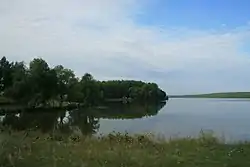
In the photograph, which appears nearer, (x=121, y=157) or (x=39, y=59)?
(x=121, y=157)

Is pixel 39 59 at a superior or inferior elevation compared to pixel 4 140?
superior

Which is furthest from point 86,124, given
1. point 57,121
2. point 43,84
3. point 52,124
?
point 43,84

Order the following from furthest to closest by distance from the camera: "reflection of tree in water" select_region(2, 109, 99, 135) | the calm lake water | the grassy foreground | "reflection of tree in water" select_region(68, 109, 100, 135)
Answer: "reflection of tree in water" select_region(68, 109, 100, 135)
"reflection of tree in water" select_region(2, 109, 99, 135)
the calm lake water
the grassy foreground

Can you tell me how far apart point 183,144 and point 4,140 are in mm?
5548

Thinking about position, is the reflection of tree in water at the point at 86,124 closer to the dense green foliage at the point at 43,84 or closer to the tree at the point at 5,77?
the dense green foliage at the point at 43,84

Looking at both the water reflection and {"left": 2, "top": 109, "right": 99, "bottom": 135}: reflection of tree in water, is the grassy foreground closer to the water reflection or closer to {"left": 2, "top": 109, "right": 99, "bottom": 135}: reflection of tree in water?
the water reflection

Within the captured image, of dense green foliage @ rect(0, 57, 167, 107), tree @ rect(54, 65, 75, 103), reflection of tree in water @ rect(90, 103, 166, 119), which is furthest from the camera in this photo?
tree @ rect(54, 65, 75, 103)

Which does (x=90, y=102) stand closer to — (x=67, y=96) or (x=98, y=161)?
(x=67, y=96)

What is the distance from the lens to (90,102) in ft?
281

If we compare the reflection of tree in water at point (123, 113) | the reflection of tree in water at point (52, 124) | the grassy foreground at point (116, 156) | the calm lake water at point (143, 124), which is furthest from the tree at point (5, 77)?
the grassy foreground at point (116, 156)

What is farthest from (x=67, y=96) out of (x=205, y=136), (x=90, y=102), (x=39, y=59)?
(x=205, y=136)

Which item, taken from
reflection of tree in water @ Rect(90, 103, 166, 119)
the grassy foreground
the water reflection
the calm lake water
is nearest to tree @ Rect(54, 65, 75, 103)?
reflection of tree in water @ Rect(90, 103, 166, 119)

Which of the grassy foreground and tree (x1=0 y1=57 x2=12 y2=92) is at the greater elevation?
tree (x1=0 y1=57 x2=12 y2=92)

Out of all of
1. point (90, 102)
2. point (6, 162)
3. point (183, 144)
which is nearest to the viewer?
point (6, 162)
